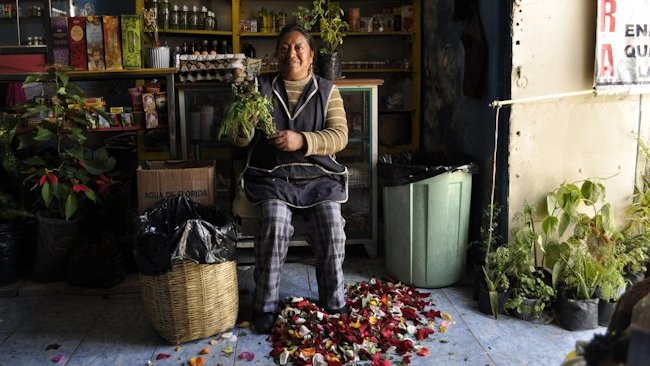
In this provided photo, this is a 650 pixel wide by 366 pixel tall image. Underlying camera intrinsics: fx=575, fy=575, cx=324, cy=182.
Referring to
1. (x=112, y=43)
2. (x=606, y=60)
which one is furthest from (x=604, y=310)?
(x=112, y=43)

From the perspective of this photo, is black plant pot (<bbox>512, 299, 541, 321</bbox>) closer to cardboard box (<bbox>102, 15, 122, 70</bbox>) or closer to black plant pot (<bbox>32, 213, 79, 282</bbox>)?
black plant pot (<bbox>32, 213, 79, 282</bbox>)

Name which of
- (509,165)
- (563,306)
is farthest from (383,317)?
(509,165)

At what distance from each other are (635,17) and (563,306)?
58.6 inches

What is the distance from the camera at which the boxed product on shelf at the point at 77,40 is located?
11.4 feet

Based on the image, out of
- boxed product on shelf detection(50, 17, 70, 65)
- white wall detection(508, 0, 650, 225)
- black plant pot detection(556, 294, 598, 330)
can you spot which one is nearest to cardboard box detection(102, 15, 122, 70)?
boxed product on shelf detection(50, 17, 70, 65)

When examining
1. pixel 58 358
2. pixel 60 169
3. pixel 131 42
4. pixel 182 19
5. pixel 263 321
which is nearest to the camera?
pixel 58 358

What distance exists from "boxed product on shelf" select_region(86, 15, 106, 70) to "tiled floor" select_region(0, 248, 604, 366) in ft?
4.34

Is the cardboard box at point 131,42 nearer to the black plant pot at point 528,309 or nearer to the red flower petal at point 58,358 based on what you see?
the red flower petal at point 58,358

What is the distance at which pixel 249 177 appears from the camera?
292 cm

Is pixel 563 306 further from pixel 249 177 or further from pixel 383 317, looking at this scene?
pixel 249 177

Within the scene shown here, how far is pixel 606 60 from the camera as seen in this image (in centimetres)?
290

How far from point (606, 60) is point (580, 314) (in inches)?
50.0

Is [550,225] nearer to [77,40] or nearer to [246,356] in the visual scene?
[246,356]

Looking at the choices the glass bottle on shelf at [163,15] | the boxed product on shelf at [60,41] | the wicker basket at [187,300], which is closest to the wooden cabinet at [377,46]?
the glass bottle on shelf at [163,15]
